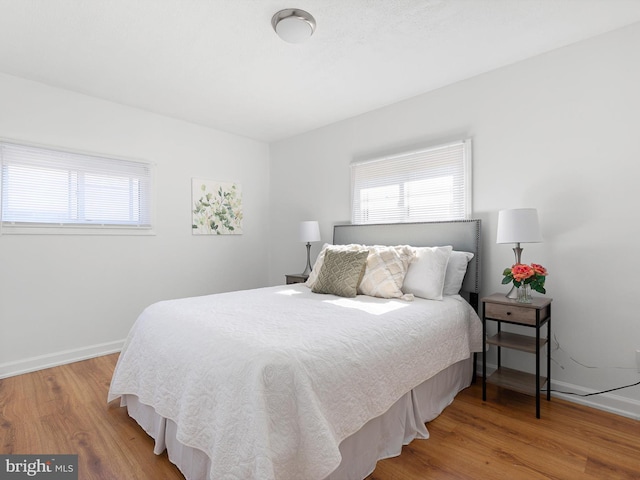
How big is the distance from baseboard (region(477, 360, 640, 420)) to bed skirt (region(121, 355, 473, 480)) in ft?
2.77

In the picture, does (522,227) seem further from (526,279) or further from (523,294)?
(523,294)

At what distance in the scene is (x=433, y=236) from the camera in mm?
3072

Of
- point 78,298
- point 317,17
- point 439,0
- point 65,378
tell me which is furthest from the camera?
point 78,298

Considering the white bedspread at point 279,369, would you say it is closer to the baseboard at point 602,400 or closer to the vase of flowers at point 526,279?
the vase of flowers at point 526,279

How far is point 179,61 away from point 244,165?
2072mm

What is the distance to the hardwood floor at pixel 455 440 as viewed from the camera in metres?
1.69

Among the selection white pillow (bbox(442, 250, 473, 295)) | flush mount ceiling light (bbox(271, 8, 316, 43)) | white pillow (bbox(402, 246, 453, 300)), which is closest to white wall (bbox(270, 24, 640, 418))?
white pillow (bbox(442, 250, 473, 295))

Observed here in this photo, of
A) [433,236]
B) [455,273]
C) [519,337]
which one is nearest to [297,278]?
[433,236]

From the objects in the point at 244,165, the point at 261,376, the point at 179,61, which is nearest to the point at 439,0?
the point at 179,61

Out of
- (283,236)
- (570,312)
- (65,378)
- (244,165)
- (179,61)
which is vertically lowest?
(65,378)

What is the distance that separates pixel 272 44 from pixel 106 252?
8.55ft

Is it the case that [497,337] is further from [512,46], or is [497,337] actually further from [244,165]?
[244,165]

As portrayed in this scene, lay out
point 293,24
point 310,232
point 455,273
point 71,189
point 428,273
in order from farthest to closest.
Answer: point 310,232
point 71,189
point 455,273
point 428,273
point 293,24

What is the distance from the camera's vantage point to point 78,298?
10.8 ft
